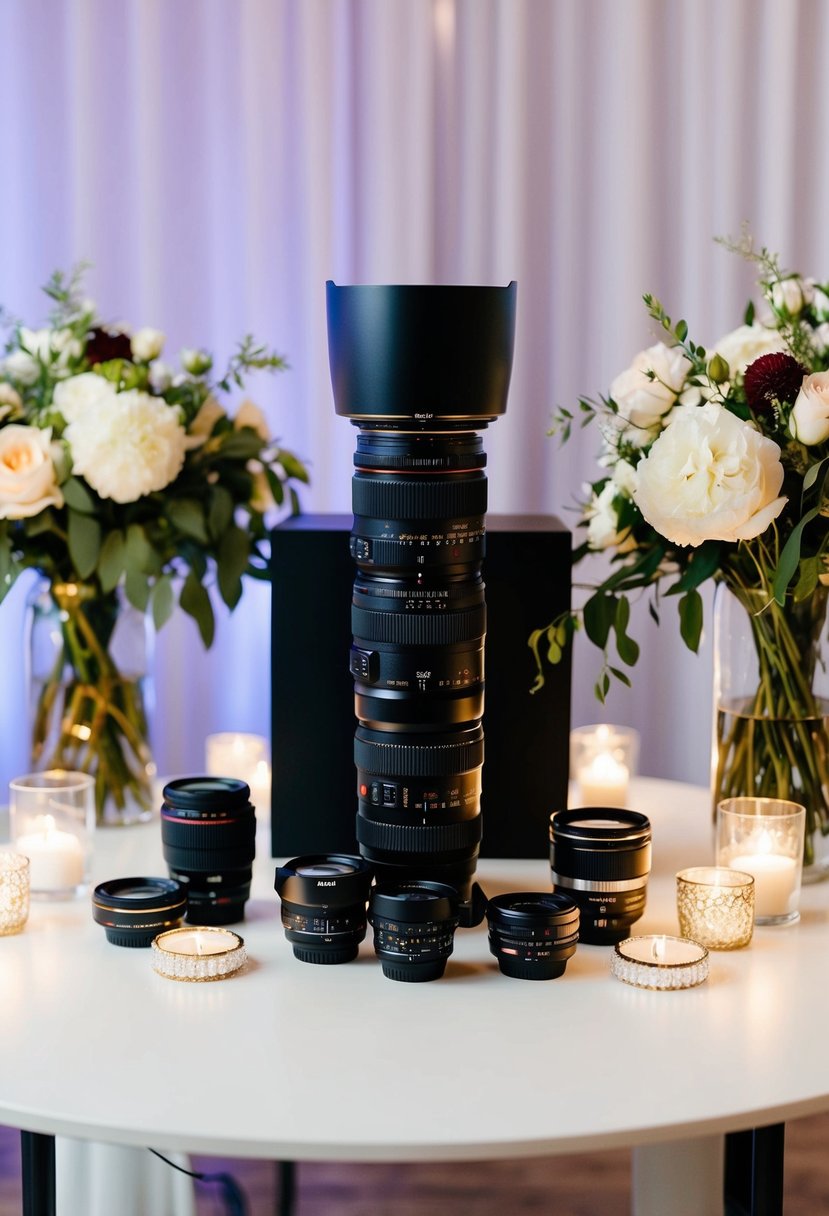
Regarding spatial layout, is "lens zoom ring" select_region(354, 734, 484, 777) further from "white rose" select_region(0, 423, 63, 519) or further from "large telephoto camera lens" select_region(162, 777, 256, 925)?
"white rose" select_region(0, 423, 63, 519)

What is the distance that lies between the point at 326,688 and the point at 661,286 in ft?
4.39

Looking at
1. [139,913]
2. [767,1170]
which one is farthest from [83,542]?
[767,1170]

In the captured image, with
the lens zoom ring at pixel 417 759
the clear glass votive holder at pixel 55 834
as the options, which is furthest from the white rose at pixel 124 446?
the lens zoom ring at pixel 417 759

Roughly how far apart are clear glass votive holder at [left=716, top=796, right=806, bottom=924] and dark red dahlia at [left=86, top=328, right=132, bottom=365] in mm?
730

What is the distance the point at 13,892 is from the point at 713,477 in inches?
25.1

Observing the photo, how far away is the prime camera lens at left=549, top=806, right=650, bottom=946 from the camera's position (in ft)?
3.84

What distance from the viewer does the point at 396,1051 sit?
99 centimetres

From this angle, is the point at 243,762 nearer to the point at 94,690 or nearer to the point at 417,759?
the point at 94,690

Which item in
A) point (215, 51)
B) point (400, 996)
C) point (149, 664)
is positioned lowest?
point (400, 996)

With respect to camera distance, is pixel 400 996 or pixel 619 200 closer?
pixel 400 996

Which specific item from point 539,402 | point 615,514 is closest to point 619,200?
point 539,402

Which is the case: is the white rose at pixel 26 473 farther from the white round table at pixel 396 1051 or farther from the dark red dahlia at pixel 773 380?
the dark red dahlia at pixel 773 380

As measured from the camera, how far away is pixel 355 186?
246 centimetres

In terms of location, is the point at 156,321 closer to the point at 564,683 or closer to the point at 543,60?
the point at 543,60
